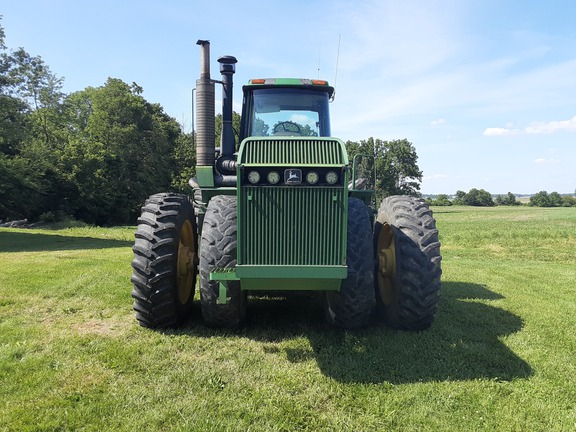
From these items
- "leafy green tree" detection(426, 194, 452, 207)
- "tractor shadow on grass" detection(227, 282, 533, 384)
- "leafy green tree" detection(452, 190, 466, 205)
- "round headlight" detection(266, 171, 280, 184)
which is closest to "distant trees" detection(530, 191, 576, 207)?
"leafy green tree" detection(452, 190, 466, 205)

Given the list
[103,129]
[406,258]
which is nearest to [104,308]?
[406,258]

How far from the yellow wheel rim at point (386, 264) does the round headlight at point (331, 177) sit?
142cm

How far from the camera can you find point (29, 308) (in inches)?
226

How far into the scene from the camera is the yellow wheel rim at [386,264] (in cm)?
498

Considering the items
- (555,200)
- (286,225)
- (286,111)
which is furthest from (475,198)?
(286,225)

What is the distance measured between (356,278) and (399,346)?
34.3 inches

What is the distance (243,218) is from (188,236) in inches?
67.3

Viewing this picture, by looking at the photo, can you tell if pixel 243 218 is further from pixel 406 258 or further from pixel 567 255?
pixel 567 255

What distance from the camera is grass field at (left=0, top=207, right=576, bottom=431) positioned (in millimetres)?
2957

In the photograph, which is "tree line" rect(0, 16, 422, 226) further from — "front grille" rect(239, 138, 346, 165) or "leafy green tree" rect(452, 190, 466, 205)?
"leafy green tree" rect(452, 190, 466, 205)

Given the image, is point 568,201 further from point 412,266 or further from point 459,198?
point 412,266

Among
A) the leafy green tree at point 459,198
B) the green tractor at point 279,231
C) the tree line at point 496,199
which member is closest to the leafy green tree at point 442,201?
the tree line at point 496,199

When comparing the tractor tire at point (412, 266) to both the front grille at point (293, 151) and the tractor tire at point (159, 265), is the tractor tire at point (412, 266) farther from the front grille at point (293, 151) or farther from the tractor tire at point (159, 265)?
the tractor tire at point (159, 265)

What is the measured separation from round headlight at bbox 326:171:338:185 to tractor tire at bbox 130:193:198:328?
1.82 m
